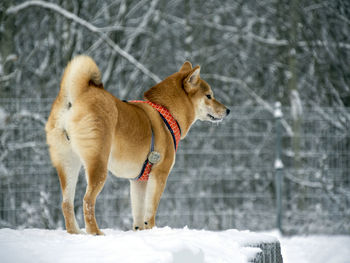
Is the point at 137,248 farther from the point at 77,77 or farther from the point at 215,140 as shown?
the point at 215,140

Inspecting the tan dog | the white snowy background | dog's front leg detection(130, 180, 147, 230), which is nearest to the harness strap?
the tan dog

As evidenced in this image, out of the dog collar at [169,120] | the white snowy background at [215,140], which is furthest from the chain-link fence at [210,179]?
the dog collar at [169,120]

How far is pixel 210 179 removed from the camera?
582 cm

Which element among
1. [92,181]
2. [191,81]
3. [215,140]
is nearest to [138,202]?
[92,181]

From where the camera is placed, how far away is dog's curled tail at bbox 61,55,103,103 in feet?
8.82

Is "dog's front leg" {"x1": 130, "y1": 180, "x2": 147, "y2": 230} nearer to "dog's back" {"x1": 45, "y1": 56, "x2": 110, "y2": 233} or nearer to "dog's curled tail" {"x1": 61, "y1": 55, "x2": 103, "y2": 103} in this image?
"dog's back" {"x1": 45, "y1": 56, "x2": 110, "y2": 233}

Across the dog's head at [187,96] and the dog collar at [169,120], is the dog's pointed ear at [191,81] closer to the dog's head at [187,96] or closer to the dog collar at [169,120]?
the dog's head at [187,96]

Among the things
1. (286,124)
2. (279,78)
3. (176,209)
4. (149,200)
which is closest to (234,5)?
(279,78)

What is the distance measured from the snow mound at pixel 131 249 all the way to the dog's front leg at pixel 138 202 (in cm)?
82

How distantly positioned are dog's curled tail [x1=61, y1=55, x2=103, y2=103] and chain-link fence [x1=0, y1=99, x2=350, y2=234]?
8.74 feet

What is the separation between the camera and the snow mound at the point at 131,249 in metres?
1.84

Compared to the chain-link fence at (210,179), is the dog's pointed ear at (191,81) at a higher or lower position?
higher

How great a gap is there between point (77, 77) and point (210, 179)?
3.45 metres

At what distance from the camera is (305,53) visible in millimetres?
8508
